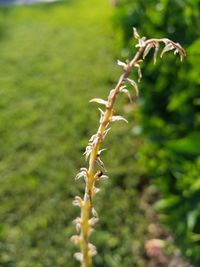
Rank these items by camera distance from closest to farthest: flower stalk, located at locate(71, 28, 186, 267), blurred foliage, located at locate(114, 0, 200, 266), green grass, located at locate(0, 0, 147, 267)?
flower stalk, located at locate(71, 28, 186, 267) → blurred foliage, located at locate(114, 0, 200, 266) → green grass, located at locate(0, 0, 147, 267)

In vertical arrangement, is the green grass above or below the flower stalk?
above

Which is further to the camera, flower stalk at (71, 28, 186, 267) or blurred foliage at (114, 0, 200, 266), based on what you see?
blurred foliage at (114, 0, 200, 266)

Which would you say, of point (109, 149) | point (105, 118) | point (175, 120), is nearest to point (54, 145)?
point (109, 149)

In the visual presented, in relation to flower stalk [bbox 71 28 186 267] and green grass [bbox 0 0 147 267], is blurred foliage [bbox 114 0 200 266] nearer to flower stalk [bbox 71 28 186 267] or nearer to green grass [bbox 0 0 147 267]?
green grass [bbox 0 0 147 267]

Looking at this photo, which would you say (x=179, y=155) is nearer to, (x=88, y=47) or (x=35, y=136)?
(x=35, y=136)

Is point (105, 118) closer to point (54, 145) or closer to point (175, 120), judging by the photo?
point (175, 120)

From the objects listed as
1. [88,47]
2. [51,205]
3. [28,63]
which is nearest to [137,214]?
[51,205]

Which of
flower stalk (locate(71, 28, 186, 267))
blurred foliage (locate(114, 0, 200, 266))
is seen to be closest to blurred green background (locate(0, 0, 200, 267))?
blurred foliage (locate(114, 0, 200, 266))

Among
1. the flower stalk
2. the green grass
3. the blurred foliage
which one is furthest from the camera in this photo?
the green grass
